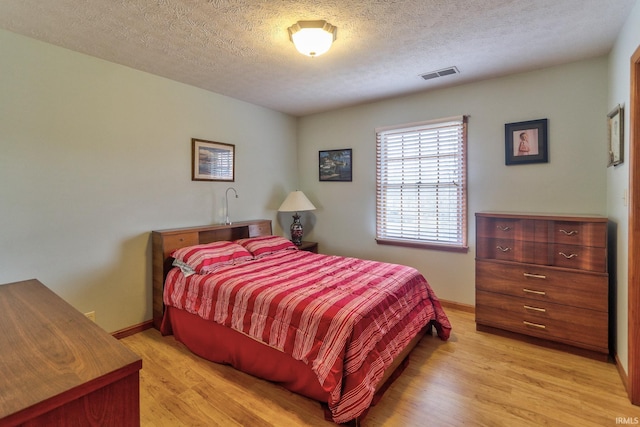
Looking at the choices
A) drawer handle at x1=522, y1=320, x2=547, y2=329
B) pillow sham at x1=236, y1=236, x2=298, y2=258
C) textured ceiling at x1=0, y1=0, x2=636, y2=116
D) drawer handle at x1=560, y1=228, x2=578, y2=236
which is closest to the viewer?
textured ceiling at x1=0, y1=0, x2=636, y2=116

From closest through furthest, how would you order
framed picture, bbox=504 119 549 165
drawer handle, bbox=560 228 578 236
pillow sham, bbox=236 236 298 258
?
drawer handle, bbox=560 228 578 236, framed picture, bbox=504 119 549 165, pillow sham, bbox=236 236 298 258

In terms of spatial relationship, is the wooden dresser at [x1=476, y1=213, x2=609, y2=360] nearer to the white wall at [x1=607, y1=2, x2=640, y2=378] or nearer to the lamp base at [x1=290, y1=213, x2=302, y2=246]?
the white wall at [x1=607, y1=2, x2=640, y2=378]

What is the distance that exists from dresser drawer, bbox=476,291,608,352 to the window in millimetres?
732

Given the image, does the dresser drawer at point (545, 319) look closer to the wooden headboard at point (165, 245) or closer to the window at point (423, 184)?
the window at point (423, 184)

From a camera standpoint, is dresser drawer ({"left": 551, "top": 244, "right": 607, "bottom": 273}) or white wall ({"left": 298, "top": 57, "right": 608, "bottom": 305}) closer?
dresser drawer ({"left": 551, "top": 244, "right": 607, "bottom": 273})

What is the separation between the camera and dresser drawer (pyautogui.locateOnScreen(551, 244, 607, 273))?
236 cm

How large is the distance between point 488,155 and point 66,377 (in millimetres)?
3572

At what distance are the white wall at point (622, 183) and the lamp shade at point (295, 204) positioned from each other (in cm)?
293

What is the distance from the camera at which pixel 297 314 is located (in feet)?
6.31

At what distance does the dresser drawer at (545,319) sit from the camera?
2.37 m

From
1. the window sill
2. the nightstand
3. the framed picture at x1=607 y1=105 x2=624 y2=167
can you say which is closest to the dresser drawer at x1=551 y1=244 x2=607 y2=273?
the framed picture at x1=607 y1=105 x2=624 y2=167

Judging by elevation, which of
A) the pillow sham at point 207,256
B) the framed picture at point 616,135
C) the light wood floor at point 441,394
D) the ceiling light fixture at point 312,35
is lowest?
the light wood floor at point 441,394

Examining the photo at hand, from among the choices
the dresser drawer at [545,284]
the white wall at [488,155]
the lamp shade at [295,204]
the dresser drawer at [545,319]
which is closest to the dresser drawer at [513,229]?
the dresser drawer at [545,284]

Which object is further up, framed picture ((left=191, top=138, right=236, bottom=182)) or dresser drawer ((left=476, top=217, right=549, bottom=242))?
framed picture ((left=191, top=138, right=236, bottom=182))
